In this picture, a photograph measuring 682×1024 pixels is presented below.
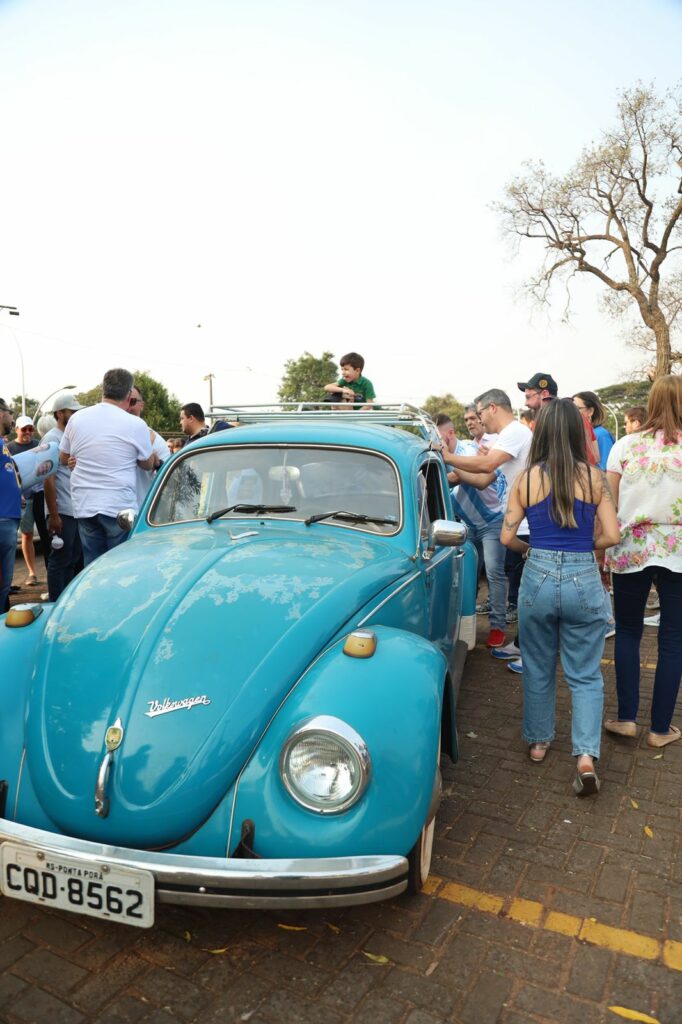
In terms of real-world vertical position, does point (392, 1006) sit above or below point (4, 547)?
below

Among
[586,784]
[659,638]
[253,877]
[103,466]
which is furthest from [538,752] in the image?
[103,466]

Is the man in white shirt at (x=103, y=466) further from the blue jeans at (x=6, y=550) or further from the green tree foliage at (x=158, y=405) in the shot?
the green tree foliage at (x=158, y=405)

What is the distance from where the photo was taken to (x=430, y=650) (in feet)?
9.67

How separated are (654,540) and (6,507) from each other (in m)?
4.63

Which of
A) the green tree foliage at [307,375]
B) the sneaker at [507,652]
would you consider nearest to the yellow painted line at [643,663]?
the sneaker at [507,652]

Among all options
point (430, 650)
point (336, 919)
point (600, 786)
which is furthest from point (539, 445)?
point (336, 919)

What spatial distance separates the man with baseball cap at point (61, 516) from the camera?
23.5ft

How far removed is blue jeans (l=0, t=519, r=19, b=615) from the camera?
568cm

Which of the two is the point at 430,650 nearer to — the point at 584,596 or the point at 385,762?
the point at 385,762

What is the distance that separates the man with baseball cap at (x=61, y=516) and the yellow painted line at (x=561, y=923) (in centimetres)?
523

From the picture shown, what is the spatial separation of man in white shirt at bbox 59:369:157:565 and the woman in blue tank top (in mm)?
3257

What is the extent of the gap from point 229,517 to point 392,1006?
2.43m

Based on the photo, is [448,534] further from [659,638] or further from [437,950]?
[437,950]

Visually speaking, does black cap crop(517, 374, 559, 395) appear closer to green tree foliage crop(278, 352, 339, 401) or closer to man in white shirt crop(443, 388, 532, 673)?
man in white shirt crop(443, 388, 532, 673)
